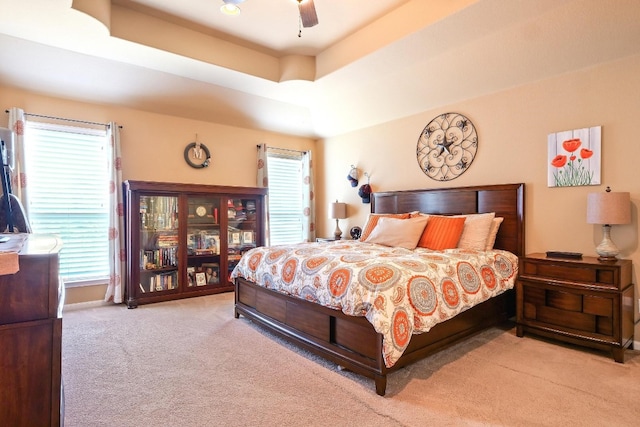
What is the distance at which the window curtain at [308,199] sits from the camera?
6.08 meters

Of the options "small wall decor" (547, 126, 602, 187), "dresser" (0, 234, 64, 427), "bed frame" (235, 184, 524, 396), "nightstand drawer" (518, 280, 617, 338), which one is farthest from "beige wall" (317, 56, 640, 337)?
"dresser" (0, 234, 64, 427)

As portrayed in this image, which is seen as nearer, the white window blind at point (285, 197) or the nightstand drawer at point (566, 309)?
the nightstand drawer at point (566, 309)

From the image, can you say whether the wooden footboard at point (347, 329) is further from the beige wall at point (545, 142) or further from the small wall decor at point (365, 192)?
the small wall decor at point (365, 192)

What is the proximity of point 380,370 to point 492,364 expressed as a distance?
1.04m

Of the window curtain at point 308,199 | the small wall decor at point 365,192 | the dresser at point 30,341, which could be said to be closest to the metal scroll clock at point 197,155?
the window curtain at point 308,199

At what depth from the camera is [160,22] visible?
11.4 ft

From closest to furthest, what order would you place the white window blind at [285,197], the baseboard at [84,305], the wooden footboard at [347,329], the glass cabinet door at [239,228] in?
the wooden footboard at [347,329] < the baseboard at [84,305] < the glass cabinet door at [239,228] < the white window blind at [285,197]

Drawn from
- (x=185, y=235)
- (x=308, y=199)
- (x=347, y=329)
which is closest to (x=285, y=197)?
(x=308, y=199)

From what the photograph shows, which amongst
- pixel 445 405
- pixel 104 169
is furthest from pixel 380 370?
pixel 104 169

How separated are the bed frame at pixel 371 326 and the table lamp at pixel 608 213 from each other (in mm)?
736

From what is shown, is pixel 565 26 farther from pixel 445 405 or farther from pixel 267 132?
pixel 267 132

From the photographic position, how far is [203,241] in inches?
188

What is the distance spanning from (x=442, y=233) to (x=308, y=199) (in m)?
2.93

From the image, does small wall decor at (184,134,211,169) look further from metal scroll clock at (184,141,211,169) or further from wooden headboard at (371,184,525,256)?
wooden headboard at (371,184,525,256)
